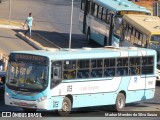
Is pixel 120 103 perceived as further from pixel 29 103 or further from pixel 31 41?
pixel 31 41

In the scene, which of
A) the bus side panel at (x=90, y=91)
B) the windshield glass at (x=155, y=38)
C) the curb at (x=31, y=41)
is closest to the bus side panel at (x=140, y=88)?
the bus side panel at (x=90, y=91)

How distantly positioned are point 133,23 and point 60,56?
1491cm

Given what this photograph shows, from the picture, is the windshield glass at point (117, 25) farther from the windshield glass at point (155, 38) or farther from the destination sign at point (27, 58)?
the destination sign at point (27, 58)

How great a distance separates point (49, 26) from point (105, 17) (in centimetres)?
1228

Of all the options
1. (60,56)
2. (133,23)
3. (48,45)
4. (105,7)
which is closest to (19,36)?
(48,45)

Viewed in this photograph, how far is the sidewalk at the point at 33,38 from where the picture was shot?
41656mm

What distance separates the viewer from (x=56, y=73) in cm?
2309

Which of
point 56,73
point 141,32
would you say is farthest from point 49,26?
point 56,73

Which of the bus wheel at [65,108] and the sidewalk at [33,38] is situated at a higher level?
the sidewalk at [33,38]

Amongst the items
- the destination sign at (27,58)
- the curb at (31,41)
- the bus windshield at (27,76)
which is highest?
the curb at (31,41)

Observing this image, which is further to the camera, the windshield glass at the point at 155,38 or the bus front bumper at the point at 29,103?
the windshield glass at the point at 155,38

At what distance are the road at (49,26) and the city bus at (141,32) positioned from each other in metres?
2.67

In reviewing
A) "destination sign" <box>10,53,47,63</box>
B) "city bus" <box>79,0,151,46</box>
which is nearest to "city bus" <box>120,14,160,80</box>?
"city bus" <box>79,0,151,46</box>

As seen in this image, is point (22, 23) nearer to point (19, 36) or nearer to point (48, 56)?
point (19, 36)
